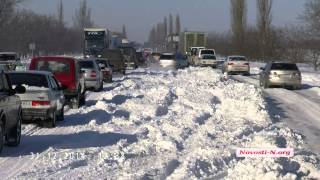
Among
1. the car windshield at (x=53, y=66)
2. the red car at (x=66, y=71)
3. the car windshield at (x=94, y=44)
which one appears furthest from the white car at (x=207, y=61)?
the car windshield at (x=53, y=66)

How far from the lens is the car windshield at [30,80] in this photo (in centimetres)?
1722

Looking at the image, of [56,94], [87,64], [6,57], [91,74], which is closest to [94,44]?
[6,57]

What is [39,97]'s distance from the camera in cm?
1652

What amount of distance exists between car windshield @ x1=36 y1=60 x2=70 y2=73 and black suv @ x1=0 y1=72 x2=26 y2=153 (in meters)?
8.82

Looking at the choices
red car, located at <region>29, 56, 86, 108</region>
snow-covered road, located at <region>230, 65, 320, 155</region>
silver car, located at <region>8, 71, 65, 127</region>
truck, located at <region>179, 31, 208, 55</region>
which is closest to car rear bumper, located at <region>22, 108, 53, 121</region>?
silver car, located at <region>8, 71, 65, 127</region>

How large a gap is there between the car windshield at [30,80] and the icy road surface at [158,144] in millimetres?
1058

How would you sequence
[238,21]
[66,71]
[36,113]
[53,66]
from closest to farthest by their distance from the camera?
[36,113], [66,71], [53,66], [238,21]

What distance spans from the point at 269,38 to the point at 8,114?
64.3m

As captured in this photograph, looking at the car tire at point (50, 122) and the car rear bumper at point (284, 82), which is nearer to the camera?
the car tire at point (50, 122)

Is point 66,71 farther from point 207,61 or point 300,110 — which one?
point 207,61

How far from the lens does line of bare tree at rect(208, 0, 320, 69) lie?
177 feet

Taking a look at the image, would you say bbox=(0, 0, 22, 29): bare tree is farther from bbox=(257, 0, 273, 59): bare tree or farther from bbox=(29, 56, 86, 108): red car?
bbox=(29, 56, 86, 108): red car

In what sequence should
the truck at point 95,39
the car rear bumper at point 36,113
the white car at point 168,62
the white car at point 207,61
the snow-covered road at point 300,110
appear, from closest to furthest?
the car rear bumper at point 36,113, the snow-covered road at point 300,110, the truck at point 95,39, the white car at point 168,62, the white car at point 207,61

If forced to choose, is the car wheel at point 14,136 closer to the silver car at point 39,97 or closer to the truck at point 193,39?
the silver car at point 39,97
